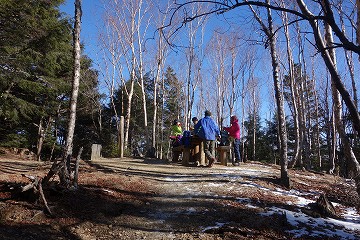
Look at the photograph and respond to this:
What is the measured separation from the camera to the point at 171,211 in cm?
578

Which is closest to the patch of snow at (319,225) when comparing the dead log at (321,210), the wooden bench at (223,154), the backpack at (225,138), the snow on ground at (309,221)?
the snow on ground at (309,221)

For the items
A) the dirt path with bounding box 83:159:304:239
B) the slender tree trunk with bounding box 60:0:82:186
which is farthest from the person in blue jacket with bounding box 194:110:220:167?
the slender tree trunk with bounding box 60:0:82:186

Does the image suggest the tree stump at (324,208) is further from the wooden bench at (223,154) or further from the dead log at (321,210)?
the wooden bench at (223,154)

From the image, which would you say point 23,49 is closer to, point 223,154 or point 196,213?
point 223,154

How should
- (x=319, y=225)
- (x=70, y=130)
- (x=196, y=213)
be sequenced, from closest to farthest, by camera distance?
(x=319, y=225), (x=196, y=213), (x=70, y=130)

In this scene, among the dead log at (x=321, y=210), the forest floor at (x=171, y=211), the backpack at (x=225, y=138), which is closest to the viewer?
the forest floor at (x=171, y=211)

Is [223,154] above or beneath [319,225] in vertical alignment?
above

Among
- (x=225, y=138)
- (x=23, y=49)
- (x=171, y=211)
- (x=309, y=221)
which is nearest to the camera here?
(x=309, y=221)

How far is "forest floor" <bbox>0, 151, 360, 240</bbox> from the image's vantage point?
15.3 ft

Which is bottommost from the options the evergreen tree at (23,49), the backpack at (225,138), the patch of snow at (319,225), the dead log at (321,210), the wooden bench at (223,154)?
the patch of snow at (319,225)

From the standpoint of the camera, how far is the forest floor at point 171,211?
4.68m

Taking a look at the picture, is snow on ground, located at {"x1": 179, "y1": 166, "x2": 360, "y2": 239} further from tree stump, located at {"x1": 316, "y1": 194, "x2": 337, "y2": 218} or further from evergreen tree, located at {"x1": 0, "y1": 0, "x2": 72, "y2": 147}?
evergreen tree, located at {"x1": 0, "y1": 0, "x2": 72, "y2": 147}

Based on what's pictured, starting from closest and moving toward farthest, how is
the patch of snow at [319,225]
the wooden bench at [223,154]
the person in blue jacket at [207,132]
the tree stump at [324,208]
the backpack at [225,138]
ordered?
1. the patch of snow at [319,225]
2. the tree stump at [324,208]
3. the person in blue jacket at [207,132]
4. the wooden bench at [223,154]
5. the backpack at [225,138]

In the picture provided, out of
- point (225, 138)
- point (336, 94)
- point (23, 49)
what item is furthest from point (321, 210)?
point (23, 49)
